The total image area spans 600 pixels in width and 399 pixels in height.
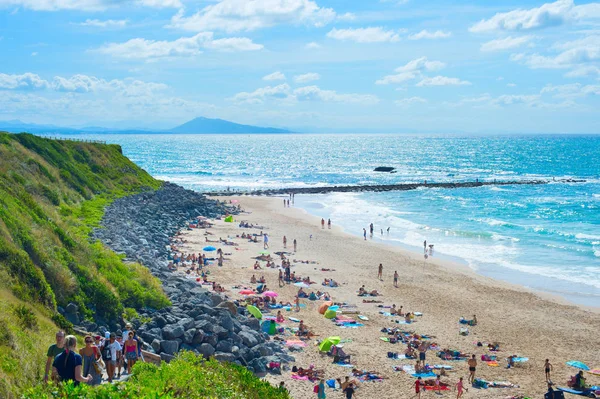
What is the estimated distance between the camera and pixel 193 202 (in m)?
53.2

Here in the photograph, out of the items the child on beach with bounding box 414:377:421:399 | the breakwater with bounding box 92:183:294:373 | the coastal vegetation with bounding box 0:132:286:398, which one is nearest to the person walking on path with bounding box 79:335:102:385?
the coastal vegetation with bounding box 0:132:286:398

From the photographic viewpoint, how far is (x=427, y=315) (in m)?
24.8

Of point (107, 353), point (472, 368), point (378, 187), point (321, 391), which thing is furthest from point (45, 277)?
point (378, 187)

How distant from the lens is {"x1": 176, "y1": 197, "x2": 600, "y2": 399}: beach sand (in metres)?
18.4

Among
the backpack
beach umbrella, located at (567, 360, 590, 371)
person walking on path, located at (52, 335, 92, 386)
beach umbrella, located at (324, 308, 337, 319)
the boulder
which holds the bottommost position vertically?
beach umbrella, located at (567, 360, 590, 371)

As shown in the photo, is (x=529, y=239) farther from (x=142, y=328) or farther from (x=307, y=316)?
(x=142, y=328)

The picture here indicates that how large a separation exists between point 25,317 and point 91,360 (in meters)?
2.92

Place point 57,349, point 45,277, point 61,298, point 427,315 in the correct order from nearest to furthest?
point 57,349 → point 61,298 → point 45,277 → point 427,315

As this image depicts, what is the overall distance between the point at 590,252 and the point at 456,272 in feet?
34.9

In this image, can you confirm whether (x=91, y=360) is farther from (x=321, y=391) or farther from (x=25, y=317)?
(x=321, y=391)

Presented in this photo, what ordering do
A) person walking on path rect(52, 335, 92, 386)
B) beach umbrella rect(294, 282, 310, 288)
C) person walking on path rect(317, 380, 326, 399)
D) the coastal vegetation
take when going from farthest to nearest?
beach umbrella rect(294, 282, 310, 288), person walking on path rect(317, 380, 326, 399), the coastal vegetation, person walking on path rect(52, 335, 92, 386)

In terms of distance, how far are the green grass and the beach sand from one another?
4841mm

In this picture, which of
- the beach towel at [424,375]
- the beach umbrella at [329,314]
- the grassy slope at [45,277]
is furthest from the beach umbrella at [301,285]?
the beach towel at [424,375]

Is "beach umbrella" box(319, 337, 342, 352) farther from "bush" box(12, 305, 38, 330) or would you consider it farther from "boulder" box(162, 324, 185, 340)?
"bush" box(12, 305, 38, 330)
